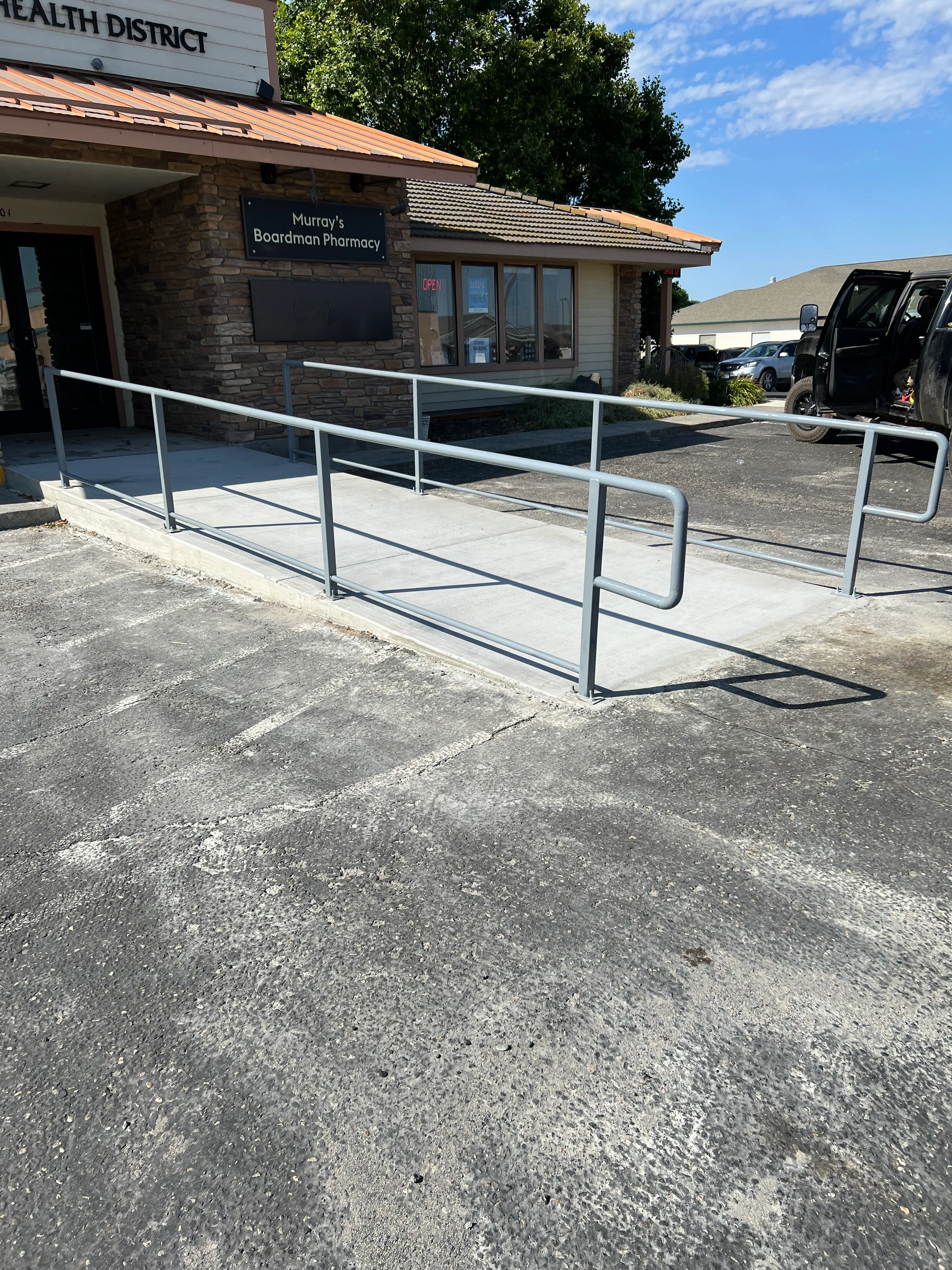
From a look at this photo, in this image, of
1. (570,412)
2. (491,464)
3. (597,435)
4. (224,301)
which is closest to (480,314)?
(570,412)

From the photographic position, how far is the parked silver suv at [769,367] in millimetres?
29109

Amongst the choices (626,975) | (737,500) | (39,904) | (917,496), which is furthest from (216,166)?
(626,975)

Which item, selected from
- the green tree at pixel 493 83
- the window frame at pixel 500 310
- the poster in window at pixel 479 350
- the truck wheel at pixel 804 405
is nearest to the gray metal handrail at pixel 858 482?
the truck wheel at pixel 804 405

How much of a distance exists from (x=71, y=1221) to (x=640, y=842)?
205 centimetres

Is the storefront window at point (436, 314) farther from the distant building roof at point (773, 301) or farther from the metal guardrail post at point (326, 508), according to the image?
the distant building roof at point (773, 301)

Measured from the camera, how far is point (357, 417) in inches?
484

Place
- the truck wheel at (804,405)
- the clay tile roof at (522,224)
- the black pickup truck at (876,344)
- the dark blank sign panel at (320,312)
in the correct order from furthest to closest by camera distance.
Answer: the clay tile roof at (522,224) → the truck wheel at (804,405) → the black pickup truck at (876,344) → the dark blank sign panel at (320,312)

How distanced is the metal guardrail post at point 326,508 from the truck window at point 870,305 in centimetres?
944

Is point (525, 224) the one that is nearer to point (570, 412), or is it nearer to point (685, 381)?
point (570, 412)

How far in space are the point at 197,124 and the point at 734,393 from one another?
15.2 meters

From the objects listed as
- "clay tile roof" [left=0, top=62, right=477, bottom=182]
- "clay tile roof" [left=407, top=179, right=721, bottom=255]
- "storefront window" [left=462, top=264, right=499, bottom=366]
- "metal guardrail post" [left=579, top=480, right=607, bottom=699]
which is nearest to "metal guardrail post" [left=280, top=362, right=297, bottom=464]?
"clay tile roof" [left=0, top=62, right=477, bottom=182]

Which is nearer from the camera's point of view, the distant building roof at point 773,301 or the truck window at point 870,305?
the truck window at point 870,305

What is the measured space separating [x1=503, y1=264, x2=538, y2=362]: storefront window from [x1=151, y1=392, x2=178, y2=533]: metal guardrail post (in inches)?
448

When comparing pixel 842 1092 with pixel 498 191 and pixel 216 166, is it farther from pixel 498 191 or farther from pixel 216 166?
pixel 498 191
